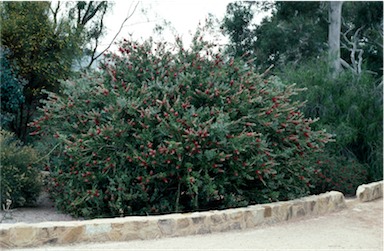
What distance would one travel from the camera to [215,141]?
6988 mm

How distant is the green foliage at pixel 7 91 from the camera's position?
43.5ft

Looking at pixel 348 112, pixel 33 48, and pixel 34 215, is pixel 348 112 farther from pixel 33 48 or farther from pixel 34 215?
pixel 33 48

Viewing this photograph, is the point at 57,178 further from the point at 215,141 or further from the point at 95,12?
the point at 95,12

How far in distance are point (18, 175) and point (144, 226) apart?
2.79 metres

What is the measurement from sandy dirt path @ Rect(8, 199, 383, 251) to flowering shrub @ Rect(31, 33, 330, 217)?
703mm

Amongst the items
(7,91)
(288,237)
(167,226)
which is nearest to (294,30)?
(7,91)

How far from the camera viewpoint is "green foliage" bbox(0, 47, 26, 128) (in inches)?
522

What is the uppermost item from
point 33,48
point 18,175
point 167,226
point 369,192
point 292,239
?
point 33,48

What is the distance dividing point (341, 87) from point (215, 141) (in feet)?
23.4

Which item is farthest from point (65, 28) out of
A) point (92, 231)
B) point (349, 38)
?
point (349, 38)

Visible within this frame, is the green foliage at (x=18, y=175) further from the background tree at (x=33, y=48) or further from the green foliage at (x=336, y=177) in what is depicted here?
the background tree at (x=33, y=48)

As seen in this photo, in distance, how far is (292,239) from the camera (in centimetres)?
624

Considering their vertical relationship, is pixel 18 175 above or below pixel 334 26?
below

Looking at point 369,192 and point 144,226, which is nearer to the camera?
point 144,226
